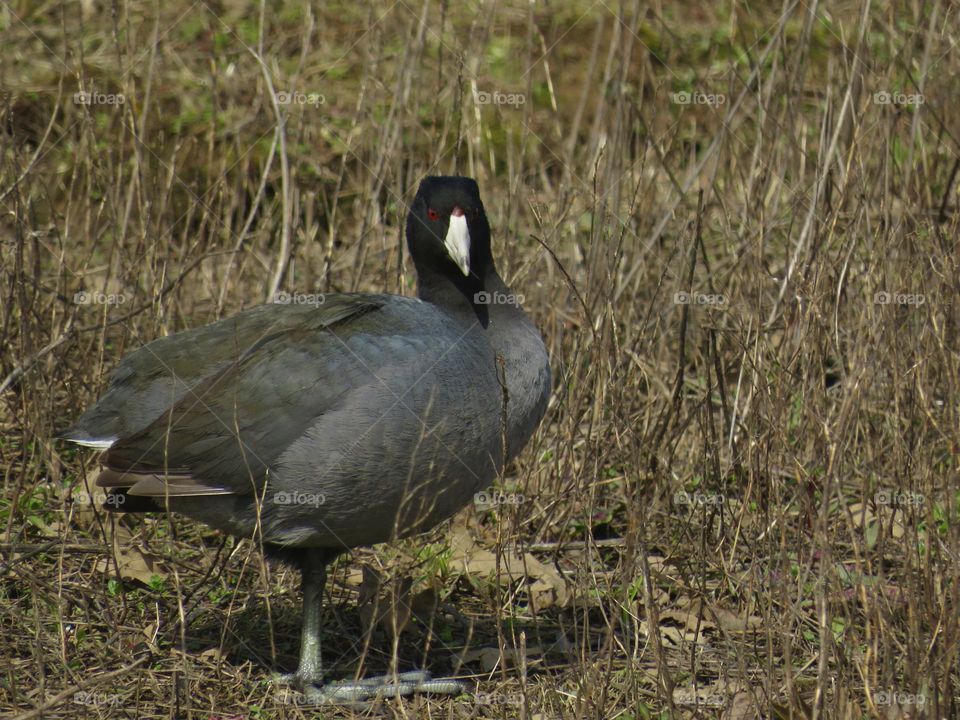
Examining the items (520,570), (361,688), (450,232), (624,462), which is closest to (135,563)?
(361,688)

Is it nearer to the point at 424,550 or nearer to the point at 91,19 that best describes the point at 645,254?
the point at 424,550

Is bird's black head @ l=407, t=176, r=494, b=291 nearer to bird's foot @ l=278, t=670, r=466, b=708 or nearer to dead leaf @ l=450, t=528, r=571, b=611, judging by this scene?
dead leaf @ l=450, t=528, r=571, b=611

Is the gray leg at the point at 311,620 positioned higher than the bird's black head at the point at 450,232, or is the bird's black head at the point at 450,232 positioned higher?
the bird's black head at the point at 450,232

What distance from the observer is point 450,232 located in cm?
414

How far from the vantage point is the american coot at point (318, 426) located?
145 inches

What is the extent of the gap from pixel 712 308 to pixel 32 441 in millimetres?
2939

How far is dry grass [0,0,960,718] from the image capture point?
132 inches

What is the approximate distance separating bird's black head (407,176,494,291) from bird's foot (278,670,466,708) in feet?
4.33

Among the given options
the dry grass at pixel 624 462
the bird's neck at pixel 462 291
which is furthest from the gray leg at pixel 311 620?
the bird's neck at pixel 462 291

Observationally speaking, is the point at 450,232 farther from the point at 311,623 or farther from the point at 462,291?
the point at 311,623

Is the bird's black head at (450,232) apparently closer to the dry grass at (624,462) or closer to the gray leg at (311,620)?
the dry grass at (624,462)

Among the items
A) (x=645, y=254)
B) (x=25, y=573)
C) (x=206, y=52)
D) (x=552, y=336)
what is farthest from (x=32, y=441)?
(x=206, y=52)

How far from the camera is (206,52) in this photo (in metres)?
8.48

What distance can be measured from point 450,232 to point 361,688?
1521mm
